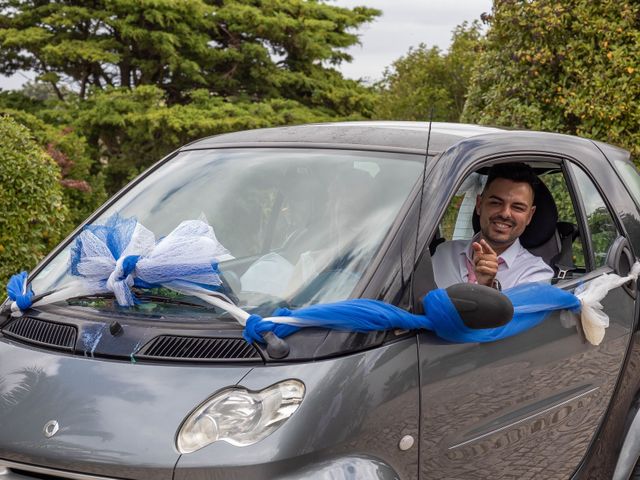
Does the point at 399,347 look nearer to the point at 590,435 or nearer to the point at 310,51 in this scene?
the point at 590,435

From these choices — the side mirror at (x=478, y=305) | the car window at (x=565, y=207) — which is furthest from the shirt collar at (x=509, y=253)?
the side mirror at (x=478, y=305)

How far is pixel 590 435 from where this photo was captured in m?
3.56

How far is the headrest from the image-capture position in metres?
4.07

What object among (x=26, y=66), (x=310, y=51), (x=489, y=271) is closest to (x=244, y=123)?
(x=310, y=51)

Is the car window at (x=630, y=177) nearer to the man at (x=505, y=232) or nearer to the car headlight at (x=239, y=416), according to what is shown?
the man at (x=505, y=232)

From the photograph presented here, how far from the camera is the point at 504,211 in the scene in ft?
12.9

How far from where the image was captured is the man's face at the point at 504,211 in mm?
3910

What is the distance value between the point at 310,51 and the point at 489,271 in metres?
18.9

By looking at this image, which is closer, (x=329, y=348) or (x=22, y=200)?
(x=329, y=348)

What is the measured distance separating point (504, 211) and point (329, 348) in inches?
61.0

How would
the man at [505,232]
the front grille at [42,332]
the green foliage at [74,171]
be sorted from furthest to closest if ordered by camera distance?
the green foliage at [74,171] < the man at [505,232] < the front grille at [42,332]

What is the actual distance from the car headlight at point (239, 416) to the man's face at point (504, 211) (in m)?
1.68

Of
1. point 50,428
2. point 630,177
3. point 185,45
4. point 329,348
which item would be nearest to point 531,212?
point 630,177

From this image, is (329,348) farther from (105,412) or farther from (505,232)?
(505,232)
